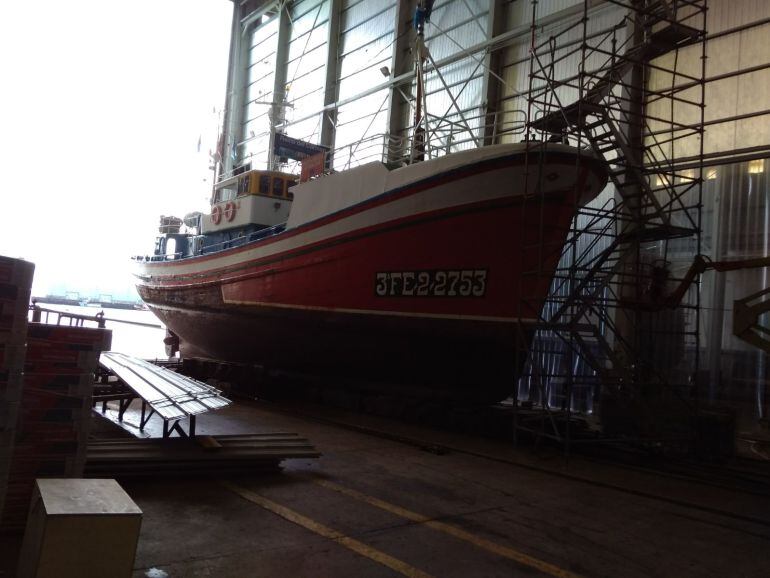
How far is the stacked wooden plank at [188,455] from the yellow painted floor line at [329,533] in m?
0.25

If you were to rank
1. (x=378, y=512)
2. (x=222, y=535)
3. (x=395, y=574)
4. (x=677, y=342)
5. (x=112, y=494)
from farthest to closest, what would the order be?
(x=677, y=342)
(x=378, y=512)
(x=222, y=535)
(x=395, y=574)
(x=112, y=494)

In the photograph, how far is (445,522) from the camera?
4.35m

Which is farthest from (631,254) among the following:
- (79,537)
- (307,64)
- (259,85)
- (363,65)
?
(259,85)

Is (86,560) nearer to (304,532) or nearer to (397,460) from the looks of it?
(304,532)

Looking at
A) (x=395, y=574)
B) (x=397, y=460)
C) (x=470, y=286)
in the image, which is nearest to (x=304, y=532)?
(x=395, y=574)

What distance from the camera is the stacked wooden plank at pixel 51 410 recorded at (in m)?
3.48

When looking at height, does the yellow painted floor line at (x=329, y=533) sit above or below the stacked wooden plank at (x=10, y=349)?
below

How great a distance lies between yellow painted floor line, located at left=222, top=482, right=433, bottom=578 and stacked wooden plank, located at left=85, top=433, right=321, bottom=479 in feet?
0.83

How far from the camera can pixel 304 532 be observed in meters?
3.97

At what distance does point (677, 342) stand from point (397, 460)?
5912 mm

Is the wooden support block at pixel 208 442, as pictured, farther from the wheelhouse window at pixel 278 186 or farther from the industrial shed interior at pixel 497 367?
the wheelhouse window at pixel 278 186

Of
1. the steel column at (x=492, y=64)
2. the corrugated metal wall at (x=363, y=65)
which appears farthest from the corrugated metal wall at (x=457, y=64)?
the corrugated metal wall at (x=363, y=65)

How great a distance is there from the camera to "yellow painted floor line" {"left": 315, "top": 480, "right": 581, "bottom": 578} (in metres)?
3.59

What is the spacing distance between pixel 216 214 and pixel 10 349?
11.1 metres
